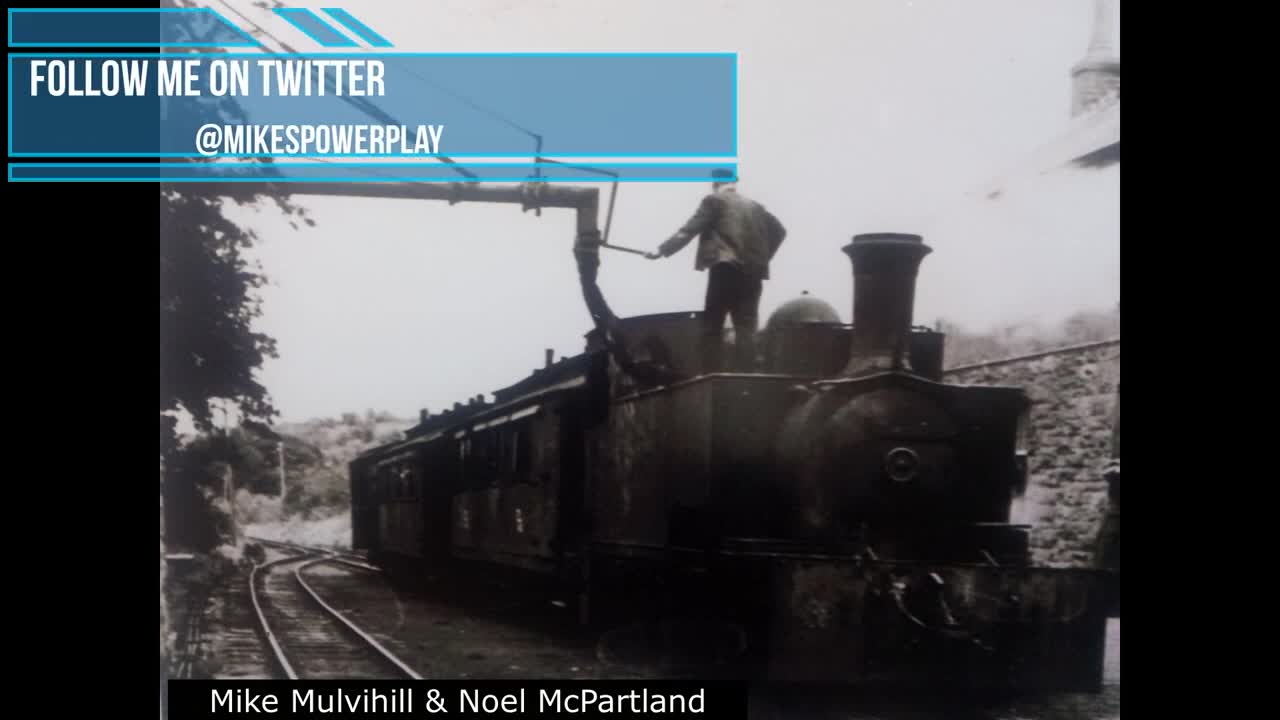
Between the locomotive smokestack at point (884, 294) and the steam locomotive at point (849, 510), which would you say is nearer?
the steam locomotive at point (849, 510)

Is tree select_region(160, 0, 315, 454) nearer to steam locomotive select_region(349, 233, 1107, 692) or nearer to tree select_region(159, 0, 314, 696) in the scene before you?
tree select_region(159, 0, 314, 696)

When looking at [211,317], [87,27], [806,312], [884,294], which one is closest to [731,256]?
[806,312]

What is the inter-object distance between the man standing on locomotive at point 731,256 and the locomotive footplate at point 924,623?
1709 millimetres

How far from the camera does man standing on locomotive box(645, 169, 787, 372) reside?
748 centimetres

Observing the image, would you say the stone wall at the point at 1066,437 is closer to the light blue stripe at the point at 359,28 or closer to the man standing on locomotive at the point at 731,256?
the man standing on locomotive at the point at 731,256

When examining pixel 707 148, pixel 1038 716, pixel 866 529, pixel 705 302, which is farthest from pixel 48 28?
pixel 1038 716

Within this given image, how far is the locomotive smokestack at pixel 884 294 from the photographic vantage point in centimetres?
706

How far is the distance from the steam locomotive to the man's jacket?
1.83 feet

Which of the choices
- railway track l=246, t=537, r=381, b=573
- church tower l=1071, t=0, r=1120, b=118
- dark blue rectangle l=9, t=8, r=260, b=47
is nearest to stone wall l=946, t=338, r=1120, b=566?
church tower l=1071, t=0, r=1120, b=118

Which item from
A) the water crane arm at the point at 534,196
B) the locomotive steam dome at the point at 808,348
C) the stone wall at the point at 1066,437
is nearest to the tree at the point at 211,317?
the water crane arm at the point at 534,196

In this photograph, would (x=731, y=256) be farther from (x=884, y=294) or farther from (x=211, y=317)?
(x=211, y=317)

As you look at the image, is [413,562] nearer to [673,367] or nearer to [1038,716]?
[673,367]
